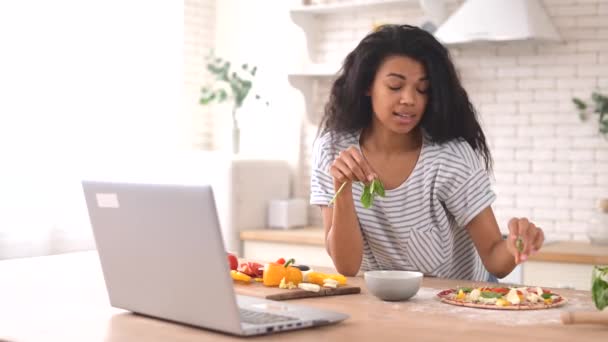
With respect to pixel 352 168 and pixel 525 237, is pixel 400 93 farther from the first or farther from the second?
pixel 525 237

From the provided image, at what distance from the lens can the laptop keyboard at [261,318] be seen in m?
1.74

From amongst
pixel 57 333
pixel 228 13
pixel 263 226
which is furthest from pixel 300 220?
pixel 57 333

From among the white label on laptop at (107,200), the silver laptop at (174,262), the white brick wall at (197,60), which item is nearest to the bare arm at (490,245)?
the silver laptop at (174,262)

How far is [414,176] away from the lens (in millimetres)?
2715

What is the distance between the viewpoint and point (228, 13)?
18.5ft

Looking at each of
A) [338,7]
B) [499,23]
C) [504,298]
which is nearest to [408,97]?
[504,298]

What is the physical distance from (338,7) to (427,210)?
8.17 feet

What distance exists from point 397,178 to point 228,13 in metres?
3.15

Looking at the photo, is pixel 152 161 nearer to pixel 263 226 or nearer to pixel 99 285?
pixel 263 226

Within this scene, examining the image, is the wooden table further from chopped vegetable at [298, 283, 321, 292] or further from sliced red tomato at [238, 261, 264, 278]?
sliced red tomato at [238, 261, 264, 278]

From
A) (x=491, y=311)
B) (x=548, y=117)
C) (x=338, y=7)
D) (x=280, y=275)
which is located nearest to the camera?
Result: (x=491, y=311)

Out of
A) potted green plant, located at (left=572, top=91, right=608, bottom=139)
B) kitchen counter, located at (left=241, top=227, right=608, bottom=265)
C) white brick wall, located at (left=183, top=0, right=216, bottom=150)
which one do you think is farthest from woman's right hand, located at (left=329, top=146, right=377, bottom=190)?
white brick wall, located at (left=183, top=0, right=216, bottom=150)

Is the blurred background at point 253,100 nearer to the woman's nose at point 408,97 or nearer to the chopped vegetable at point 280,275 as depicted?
the woman's nose at point 408,97

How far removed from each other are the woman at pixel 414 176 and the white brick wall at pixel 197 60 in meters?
2.79
